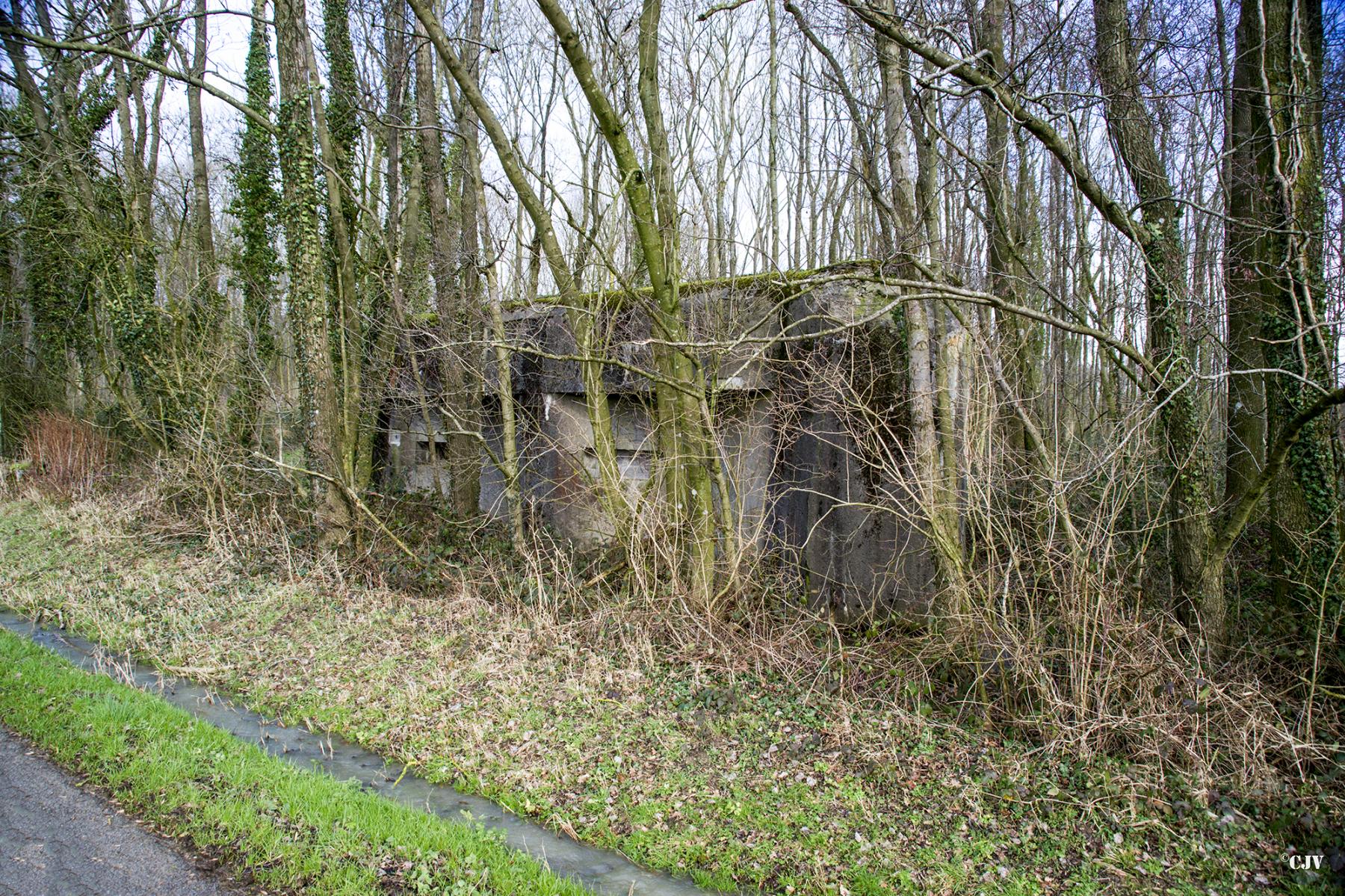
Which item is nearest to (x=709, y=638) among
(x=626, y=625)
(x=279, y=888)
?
(x=626, y=625)

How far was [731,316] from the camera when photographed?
7219 millimetres

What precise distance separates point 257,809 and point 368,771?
2.68 ft

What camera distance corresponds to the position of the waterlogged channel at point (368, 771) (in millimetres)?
3842

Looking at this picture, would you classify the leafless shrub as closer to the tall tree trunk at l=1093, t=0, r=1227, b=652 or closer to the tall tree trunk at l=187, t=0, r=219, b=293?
the tall tree trunk at l=187, t=0, r=219, b=293

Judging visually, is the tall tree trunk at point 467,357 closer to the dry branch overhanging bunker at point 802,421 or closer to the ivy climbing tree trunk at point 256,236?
the dry branch overhanging bunker at point 802,421

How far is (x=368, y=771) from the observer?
486cm

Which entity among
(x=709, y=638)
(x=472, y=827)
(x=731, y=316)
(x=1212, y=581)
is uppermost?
(x=731, y=316)

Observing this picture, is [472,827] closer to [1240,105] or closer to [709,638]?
[709,638]

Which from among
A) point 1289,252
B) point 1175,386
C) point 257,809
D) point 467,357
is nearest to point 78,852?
point 257,809

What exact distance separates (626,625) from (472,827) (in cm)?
259

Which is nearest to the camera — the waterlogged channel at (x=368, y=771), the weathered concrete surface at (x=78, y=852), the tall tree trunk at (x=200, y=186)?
the weathered concrete surface at (x=78, y=852)

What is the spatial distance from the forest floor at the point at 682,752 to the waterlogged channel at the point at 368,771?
0.10m

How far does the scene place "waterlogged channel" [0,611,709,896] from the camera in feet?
12.6

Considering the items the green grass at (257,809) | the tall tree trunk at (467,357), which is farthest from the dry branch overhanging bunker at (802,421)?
the green grass at (257,809)
